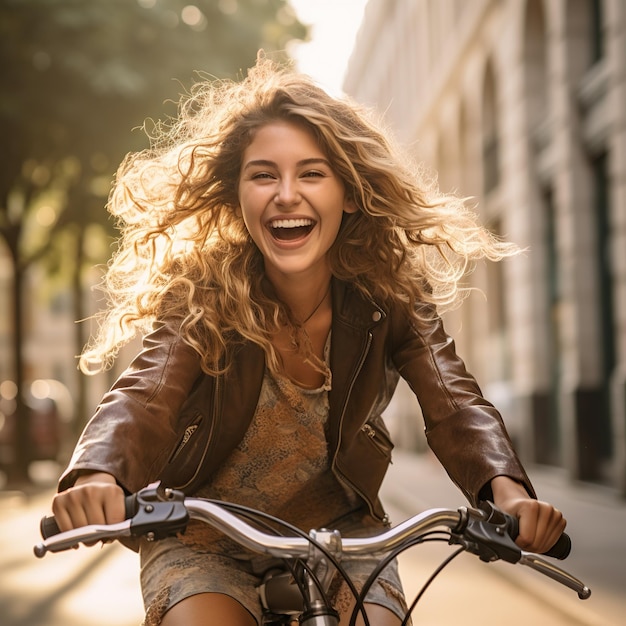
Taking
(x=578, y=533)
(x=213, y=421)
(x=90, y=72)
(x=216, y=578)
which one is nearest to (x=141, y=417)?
(x=213, y=421)

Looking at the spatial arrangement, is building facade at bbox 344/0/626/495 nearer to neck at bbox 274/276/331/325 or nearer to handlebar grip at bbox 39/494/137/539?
neck at bbox 274/276/331/325

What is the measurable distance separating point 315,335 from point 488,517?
3.21 ft

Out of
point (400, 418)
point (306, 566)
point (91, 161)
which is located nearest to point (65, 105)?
point (91, 161)

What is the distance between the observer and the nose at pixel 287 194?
3016 mm

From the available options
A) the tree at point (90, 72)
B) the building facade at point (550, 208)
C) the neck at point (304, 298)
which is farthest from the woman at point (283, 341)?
the tree at point (90, 72)

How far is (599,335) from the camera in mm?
16094

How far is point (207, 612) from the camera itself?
8.70 ft

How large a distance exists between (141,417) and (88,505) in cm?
44

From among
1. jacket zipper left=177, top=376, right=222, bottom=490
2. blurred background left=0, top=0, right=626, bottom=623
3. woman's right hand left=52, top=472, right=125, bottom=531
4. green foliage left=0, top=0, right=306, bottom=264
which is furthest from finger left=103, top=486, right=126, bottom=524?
green foliage left=0, top=0, right=306, bottom=264

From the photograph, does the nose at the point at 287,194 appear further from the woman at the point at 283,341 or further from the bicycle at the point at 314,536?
the bicycle at the point at 314,536

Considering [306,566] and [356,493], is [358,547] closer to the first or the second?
[306,566]

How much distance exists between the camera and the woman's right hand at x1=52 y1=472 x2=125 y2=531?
2354 millimetres

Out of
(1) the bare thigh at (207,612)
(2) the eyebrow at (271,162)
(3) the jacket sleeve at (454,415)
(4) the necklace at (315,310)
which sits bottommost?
(1) the bare thigh at (207,612)

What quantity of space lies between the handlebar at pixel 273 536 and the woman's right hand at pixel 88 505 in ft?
0.08
